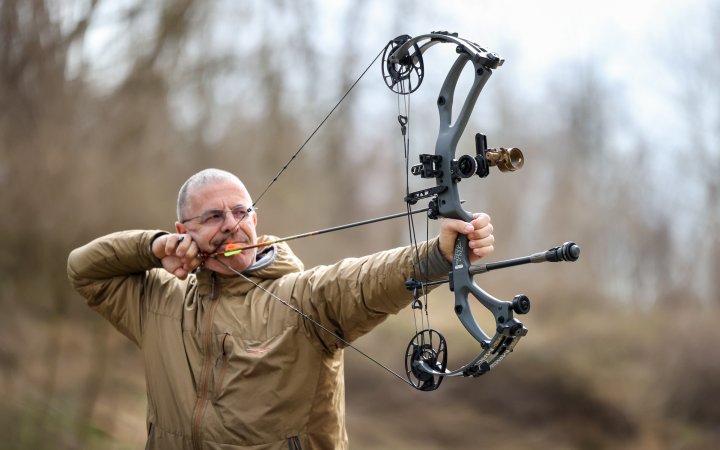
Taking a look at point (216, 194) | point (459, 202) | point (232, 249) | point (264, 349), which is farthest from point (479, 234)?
point (216, 194)

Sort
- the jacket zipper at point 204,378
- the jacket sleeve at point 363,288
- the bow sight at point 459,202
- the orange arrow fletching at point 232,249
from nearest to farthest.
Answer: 1. the bow sight at point 459,202
2. the jacket sleeve at point 363,288
3. the jacket zipper at point 204,378
4. the orange arrow fletching at point 232,249

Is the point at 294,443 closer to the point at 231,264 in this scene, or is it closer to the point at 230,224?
the point at 231,264

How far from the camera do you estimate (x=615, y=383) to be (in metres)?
9.94

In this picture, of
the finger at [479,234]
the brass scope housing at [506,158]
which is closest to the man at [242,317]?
the finger at [479,234]

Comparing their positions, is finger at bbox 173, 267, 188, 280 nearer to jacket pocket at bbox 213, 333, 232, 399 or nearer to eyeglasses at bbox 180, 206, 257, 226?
eyeglasses at bbox 180, 206, 257, 226

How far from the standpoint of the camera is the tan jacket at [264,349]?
2.45 metres

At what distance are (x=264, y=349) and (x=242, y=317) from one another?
0.51ft

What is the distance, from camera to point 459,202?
7.38 ft

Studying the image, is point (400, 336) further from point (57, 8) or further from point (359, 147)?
point (57, 8)

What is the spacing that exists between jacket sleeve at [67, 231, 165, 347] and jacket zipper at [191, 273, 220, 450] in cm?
36

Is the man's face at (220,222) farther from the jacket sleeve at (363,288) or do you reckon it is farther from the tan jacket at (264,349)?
the jacket sleeve at (363,288)

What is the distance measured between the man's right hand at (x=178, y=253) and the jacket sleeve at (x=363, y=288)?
39cm

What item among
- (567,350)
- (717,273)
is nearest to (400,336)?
(567,350)

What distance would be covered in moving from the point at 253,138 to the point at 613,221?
5.22 metres
